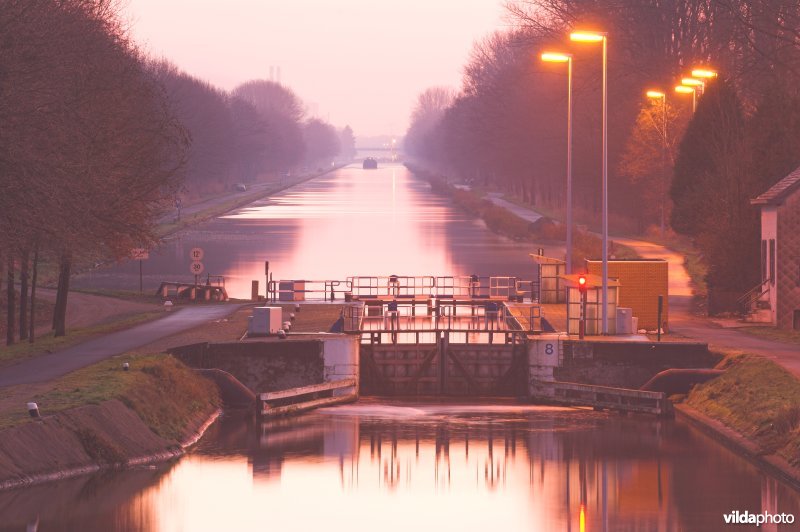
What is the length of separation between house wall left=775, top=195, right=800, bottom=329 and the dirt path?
2715 centimetres

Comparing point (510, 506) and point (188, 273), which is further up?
point (188, 273)

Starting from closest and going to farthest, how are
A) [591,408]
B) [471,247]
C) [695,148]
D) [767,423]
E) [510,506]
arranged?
[510,506], [767,423], [591,408], [695,148], [471,247]

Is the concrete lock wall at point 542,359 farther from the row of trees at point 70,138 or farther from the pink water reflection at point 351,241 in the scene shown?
the pink water reflection at point 351,241

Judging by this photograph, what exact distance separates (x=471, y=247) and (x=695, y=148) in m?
27.0

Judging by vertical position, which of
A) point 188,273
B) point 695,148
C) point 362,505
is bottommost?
point 362,505

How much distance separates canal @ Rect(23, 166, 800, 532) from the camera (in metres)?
28.0

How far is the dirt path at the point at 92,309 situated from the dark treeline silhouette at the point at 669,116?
25.3m

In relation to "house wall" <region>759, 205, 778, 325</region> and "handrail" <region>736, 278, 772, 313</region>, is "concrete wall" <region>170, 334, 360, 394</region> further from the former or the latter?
"handrail" <region>736, 278, 772, 313</region>

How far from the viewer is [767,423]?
34.9 m

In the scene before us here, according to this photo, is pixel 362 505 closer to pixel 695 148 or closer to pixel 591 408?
pixel 591 408

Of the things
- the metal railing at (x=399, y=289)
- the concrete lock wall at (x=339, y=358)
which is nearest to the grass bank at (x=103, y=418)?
the concrete lock wall at (x=339, y=358)

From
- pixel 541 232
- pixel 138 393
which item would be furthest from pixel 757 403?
pixel 541 232

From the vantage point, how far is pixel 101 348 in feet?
149

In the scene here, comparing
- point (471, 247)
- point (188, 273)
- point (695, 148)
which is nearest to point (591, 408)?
point (695, 148)
